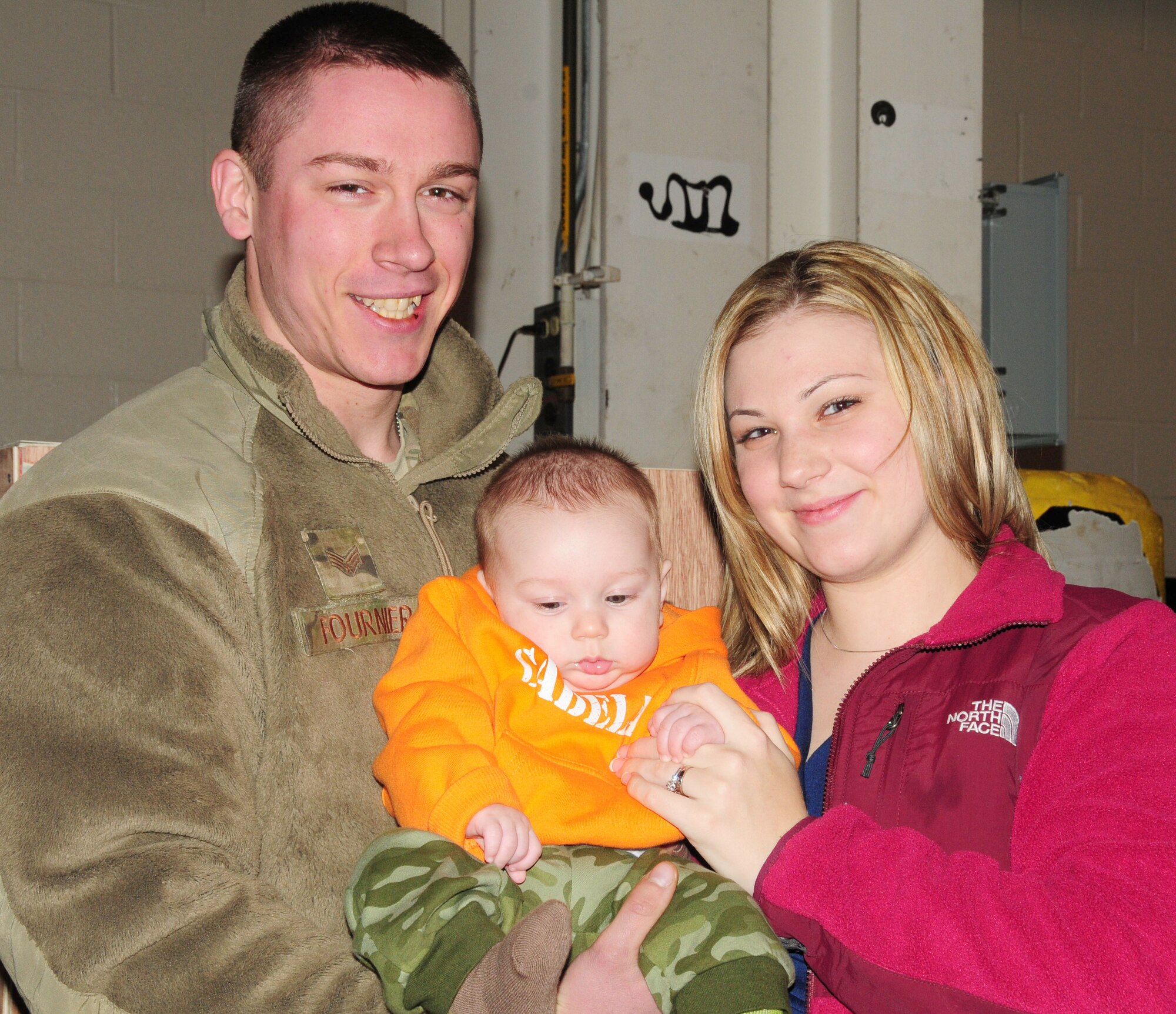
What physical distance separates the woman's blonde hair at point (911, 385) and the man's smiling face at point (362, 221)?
0.51m

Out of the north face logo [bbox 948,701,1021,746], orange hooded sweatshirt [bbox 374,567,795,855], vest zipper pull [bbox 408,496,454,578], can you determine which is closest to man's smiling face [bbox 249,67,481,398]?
vest zipper pull [bbox 408,496,454,578]

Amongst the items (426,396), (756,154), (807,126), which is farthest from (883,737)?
(807,126)

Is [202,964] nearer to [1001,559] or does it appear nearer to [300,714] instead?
[300,714]

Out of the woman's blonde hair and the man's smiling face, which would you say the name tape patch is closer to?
the man's smiling face

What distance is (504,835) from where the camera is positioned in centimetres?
137

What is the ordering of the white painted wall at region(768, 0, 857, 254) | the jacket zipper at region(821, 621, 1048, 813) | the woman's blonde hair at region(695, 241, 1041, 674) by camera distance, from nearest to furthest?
1. the jacket zipper at region(821, 621, 1048, 813)
2. the woman's blonde hair at region(695, 241, 1041, 674)
3. the white painted wall at region(768, 0, 857, 254)

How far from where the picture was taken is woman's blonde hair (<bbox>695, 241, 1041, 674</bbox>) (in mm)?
1602

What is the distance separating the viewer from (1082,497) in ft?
9.72

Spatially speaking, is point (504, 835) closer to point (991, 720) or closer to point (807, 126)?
point (991, 720)

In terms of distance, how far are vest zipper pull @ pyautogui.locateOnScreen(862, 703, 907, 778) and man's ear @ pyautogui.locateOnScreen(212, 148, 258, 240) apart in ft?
4.18

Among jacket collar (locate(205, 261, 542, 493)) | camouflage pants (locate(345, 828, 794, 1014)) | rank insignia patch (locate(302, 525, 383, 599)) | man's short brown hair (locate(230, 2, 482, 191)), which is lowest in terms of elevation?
camouflage pants (locate(345, 828, 794, 1014))

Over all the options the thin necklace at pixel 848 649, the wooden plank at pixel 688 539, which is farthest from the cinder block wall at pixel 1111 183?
the thin necklace at pixel 848 649

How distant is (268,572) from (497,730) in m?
0.39

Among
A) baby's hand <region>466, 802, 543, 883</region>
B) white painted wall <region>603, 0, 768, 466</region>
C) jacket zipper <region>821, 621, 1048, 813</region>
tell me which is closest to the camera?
baby's hand <region>466, 802, 543, 883</region>
